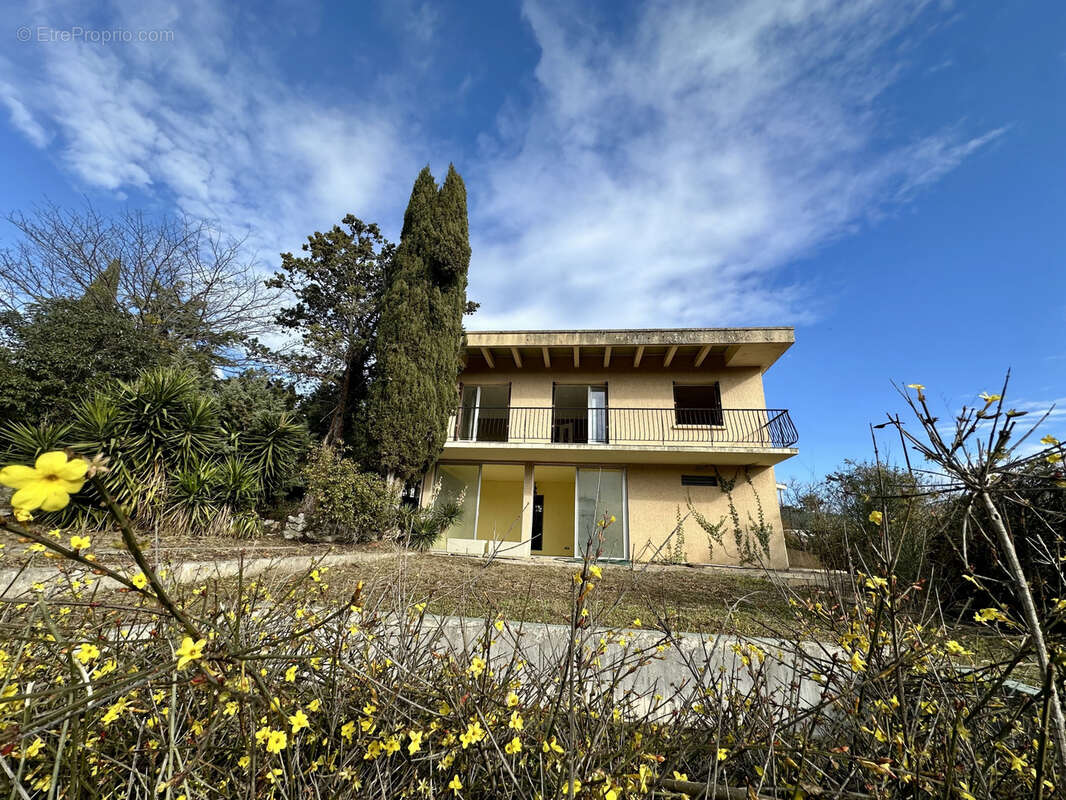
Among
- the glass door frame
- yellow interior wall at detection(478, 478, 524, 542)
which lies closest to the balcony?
the glass door frame

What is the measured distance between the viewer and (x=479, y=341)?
11.6m

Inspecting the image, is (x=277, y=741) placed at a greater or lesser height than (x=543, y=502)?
lesser

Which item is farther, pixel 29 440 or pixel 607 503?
pixel 607 503

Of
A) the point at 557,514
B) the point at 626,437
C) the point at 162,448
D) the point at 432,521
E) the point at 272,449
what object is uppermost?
the point at 626,437

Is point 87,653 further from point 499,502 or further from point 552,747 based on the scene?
point 499,502

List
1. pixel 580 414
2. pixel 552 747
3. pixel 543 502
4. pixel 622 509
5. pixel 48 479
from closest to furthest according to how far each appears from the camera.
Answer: pixel 48 479
pixel 552 747
pixel 622 509
pixel 580 414
pixel 543 502

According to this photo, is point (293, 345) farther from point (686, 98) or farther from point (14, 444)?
point (686, 98)

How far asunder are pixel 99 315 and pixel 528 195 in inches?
399

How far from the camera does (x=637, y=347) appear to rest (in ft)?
36.8

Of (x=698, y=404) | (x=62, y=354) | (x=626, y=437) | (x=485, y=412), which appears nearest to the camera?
(x=62, y=354)

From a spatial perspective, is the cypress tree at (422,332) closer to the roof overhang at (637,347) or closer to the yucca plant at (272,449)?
the roof overhang at (637,347)

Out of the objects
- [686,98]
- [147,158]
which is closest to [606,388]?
[686,98]

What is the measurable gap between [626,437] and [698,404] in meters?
2.94

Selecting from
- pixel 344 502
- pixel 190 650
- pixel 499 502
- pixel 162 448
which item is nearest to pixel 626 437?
pixel 499 502
